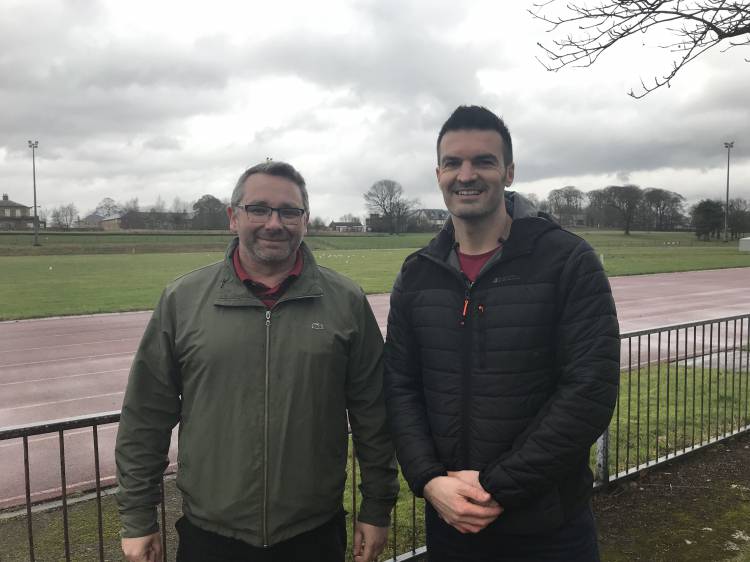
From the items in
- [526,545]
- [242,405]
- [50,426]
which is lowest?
[526,545]

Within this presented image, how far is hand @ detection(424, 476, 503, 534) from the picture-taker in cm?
200

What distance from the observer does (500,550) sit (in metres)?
2.13

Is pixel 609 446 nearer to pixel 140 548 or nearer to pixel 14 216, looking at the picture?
pixel 140 548

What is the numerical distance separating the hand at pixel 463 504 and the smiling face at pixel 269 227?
1.00 metres

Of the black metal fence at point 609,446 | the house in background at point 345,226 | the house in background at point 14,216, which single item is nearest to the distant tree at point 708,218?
the house in background at point 345,226

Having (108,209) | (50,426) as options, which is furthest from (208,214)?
(50,426)

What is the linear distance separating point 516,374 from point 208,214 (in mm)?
93245

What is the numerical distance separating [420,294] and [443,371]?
0.99ft

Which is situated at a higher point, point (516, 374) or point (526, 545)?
point (516, 374)

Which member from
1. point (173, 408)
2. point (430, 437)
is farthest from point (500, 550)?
point (173, 408)

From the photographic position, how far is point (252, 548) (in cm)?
212

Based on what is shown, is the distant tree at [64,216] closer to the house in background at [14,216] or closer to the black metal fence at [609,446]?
the house in background at [14,216]

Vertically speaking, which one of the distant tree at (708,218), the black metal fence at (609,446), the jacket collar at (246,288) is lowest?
the black metal fence at (609,446)

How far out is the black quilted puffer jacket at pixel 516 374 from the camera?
1.94 m
